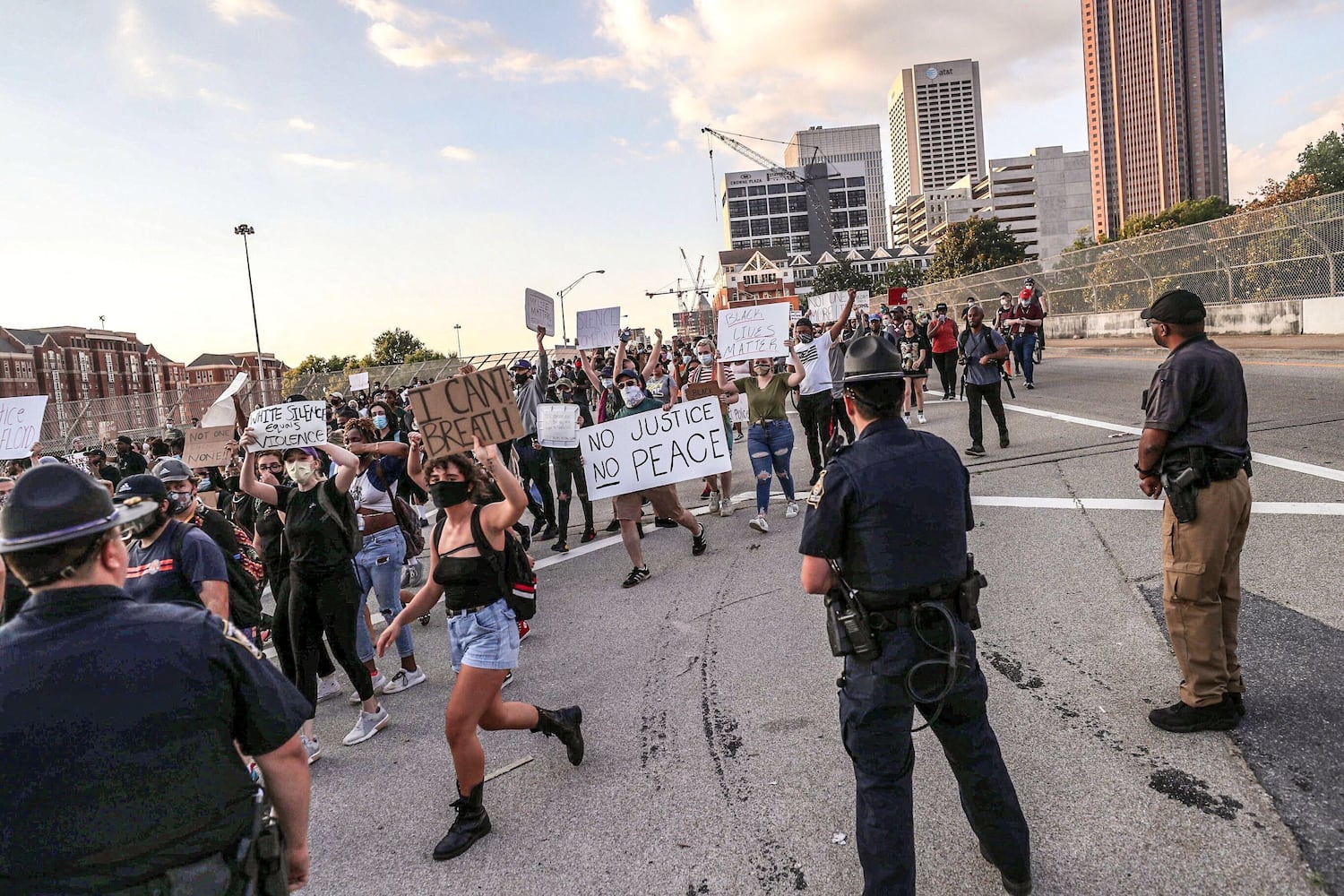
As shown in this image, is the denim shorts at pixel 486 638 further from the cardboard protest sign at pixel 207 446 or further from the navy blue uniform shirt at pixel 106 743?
the cardboard protest sign at pixel 207 446

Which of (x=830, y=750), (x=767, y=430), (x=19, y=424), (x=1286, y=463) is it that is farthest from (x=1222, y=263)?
(x=19, y=424)

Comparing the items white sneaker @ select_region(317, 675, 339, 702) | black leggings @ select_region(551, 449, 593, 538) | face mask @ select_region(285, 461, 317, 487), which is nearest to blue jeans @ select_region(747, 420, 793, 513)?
black leggings @ select_region(551, 449, 593, 538)

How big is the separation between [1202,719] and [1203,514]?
0.96 m

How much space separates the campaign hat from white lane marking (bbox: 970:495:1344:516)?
22.2 feet

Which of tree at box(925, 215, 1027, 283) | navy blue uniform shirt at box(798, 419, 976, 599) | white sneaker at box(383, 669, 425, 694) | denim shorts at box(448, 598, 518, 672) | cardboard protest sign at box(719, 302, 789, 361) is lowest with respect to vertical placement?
white sneaker at box(383, 669, 425, 694)

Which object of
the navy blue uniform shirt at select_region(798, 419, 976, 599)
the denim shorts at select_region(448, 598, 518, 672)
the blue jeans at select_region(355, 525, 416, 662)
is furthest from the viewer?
the blue jeans at select_region(355, 525, 416, 662)

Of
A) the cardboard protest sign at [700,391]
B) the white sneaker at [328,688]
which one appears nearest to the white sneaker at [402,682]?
the white sneaker at [328,688]

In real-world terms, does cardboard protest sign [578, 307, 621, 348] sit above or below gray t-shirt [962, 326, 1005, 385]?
above

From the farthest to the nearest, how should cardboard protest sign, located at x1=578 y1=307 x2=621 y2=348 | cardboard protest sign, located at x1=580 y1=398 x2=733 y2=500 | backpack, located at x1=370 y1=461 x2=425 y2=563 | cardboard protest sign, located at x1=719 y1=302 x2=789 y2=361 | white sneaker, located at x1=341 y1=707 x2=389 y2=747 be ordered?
cardboard protest sign, located at x1=578 y1=307 x2=621 y2=348 < cardboard protest sign, located at x1=719 y1=302 x2=789 y2=361 < cardboard protest sign, located at x1=580 y1=398 x2=733 y2=500 < backpack, located at x1=370 y1=461 x2=425 y2=563 < white sneaker, located at x1=341 y1=707 x2=389 y2=747

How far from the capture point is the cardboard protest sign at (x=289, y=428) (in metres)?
5.75

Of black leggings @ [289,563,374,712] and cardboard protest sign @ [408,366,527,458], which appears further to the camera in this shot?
black leggings @ [289,563,374,712]

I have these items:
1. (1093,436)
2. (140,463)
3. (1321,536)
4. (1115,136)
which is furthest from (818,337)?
(1115,136)

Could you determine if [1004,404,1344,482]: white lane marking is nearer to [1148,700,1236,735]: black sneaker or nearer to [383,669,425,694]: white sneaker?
[1148,700,1236,735]: black sneaker

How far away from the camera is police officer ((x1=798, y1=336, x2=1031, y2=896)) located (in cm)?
273
